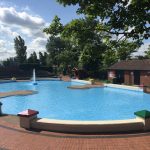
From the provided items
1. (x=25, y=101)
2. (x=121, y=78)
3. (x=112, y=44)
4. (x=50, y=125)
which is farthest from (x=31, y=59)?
(x=112, y=44)

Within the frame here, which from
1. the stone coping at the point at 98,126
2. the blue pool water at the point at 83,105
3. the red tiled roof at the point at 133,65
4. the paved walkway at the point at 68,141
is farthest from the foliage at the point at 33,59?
the stone coping at the point at 98,126

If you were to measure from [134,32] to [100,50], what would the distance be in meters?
1.58

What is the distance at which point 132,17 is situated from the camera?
337 inches

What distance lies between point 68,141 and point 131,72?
31503 millimetres

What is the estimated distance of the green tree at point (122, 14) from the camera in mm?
8203

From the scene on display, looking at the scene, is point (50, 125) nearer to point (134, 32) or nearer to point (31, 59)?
point (134, 32)

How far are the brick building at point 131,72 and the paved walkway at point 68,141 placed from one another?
27.1 metres

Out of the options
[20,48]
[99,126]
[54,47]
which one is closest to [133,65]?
[99,126]

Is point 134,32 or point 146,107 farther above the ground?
point 134,32

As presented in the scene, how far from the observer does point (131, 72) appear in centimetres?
4244

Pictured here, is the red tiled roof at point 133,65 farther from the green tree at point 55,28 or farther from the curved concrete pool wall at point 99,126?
the green tree at point 55,28

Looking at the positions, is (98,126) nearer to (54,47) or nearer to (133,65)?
(133,65)

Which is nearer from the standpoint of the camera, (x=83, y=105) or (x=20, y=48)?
(x=83, y=105)

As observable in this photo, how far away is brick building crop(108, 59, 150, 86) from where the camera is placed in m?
39.6
